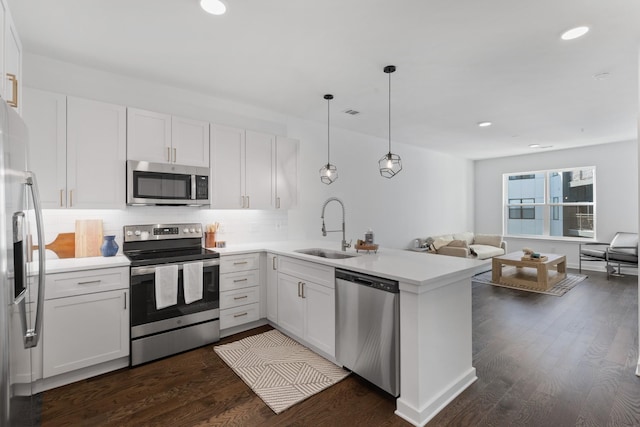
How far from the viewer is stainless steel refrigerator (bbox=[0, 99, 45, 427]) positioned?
3.66 ft

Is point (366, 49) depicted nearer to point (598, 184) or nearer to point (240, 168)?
point (240, 168)

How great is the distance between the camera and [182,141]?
3229mm

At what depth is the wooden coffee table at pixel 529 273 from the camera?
5016 mm

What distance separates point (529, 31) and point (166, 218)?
3.66 m

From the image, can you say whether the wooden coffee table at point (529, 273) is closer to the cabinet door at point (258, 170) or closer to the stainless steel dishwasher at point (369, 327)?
the stainless steel dishwasher at point (369, 327)

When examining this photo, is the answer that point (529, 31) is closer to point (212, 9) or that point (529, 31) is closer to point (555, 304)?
point (212, 9)

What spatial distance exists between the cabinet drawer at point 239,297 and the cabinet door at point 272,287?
5.5 inches

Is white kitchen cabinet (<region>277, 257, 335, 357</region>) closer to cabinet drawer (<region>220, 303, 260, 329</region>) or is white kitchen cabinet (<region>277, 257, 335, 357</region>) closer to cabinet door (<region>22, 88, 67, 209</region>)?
cabinet drawer (<region>220, 303, 260, 329</region>)

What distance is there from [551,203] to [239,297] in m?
7.61

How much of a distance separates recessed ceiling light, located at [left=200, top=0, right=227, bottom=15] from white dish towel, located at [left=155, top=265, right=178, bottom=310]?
6.83 ft

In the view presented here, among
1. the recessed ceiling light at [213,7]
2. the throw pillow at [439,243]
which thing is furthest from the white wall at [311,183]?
the recessed ceiling light at [213,7]

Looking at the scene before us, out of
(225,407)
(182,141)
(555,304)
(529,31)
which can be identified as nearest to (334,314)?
(225,407)

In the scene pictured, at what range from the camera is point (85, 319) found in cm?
247

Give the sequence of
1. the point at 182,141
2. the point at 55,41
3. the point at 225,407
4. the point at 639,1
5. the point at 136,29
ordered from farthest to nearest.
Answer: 1. the point at 182,141
2. the point at 55,41
3. the point at 136,29
4. the point at 225,407
5. the point at 639,1
